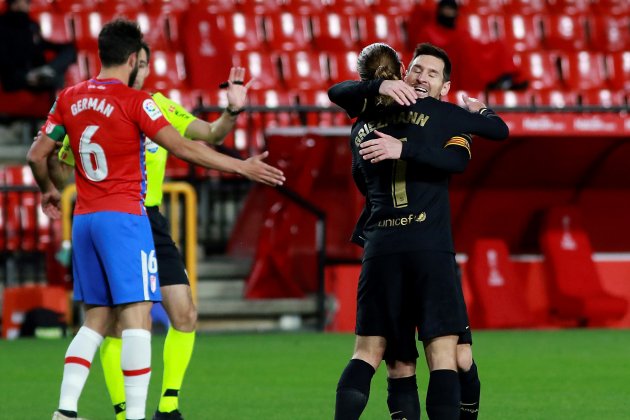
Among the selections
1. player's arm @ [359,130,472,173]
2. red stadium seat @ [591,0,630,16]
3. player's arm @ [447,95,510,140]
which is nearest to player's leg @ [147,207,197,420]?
player's arm @ [359,130,472,173]

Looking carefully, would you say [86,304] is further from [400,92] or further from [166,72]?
[166,72]

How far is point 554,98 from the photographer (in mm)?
16703

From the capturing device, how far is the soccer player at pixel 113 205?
6199mm

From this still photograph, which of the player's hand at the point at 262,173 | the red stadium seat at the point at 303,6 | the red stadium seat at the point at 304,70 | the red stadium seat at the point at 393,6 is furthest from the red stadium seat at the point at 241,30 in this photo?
the player's hand at the point at 262,173

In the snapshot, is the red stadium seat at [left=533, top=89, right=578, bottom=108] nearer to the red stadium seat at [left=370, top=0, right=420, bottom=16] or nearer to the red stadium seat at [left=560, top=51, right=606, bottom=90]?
the red stadium seat at [left=560, top=51, right=606, bottom=90]

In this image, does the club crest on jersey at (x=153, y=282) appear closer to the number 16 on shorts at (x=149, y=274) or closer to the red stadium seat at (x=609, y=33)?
the number 16 on shorts at (x=149, y=274)

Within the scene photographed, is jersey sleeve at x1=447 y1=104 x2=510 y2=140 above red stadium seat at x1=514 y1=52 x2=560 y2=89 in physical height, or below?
below

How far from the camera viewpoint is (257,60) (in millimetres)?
16953

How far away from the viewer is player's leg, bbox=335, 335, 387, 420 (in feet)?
18.7

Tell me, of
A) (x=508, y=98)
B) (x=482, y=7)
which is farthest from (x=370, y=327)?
(x=482, y=7)

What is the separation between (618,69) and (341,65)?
155 inches

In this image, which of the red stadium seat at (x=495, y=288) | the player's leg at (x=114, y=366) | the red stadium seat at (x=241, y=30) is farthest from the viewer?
the red stadium seat at (x=241, y=30)

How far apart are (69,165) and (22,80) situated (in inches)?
320

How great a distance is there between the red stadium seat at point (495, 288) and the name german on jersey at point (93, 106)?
350 inches
